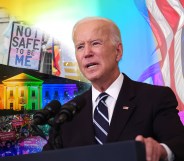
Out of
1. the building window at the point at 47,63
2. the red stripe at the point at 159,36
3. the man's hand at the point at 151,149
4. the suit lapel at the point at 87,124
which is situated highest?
the red stripe at the point at 159,36

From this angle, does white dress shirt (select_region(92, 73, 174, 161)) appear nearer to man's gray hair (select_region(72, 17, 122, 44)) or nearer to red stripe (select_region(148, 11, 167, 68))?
man's gray hair (select_region(72, 17, 122, 44))

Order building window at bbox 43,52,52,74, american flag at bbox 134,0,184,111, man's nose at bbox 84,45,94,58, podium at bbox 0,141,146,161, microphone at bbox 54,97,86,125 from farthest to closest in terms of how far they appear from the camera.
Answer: building window at bbox 43,52,52,74 < american flag at bbox 134,0,184,111 < man's nose at bbox 84,45,94,58 < microphone at bbox 54,97,86,125 < podium at bbox 0,141,146,161

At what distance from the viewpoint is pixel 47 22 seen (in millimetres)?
2867

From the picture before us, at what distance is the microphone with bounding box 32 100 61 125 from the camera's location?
1.21m

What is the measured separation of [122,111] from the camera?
1493mm

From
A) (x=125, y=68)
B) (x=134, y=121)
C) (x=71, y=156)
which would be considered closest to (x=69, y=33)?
(x=125, y=68)

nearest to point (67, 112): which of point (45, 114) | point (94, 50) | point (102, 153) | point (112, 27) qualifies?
point (45, 114)

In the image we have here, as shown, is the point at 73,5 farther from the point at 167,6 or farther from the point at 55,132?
the point at 55,132

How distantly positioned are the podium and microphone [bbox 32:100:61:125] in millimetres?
285

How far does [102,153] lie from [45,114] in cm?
40

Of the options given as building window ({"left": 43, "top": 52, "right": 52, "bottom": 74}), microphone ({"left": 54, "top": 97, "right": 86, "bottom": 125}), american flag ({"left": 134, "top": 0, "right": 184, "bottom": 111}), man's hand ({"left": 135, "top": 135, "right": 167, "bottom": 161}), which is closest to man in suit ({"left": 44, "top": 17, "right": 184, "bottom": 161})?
microphone ({"left": 54, "top": 97, "right": 86, "bottom": 125})

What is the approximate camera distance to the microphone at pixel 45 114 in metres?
1.21

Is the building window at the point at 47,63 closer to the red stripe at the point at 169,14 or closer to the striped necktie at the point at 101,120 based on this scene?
the red stripe at the point at 169,14

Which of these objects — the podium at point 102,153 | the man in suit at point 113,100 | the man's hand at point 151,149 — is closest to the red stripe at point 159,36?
the man in suit at point 113,100
